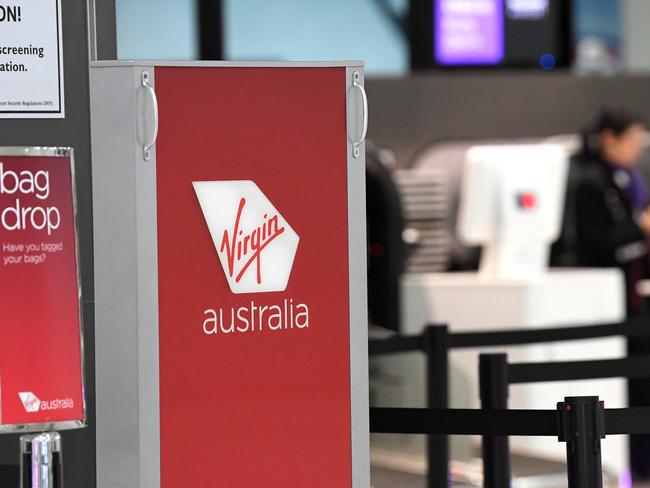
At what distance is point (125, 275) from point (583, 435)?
0.91 metres

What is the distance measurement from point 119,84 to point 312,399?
20.6 inches

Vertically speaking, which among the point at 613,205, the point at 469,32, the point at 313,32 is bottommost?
the point at 613,205

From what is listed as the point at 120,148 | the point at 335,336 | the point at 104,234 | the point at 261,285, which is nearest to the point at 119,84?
the point at 120,148

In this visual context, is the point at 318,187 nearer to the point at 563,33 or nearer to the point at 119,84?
the point at 119,84

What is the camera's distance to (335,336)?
1.97 metres

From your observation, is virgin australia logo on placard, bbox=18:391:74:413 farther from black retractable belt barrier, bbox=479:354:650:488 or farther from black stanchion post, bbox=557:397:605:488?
black retractable belt barrier, bbox=479:354:650:488

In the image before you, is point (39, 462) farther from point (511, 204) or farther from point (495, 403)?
point (511, 204)

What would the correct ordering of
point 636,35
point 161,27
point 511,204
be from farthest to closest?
point 636,35
point 161,27
point 511,204

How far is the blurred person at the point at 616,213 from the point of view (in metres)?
7.32

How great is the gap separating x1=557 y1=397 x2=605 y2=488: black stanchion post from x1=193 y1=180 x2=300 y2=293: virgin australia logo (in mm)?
656

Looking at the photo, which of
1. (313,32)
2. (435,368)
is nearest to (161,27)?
(313,32)

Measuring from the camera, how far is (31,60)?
2.05m

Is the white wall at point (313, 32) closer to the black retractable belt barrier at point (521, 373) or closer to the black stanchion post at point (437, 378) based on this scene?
the black stanchion post at point (437, 378)

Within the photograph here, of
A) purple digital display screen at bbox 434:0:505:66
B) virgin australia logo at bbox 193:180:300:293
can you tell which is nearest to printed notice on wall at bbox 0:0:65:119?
virgin australia logo at bbox 193:180:300:293
